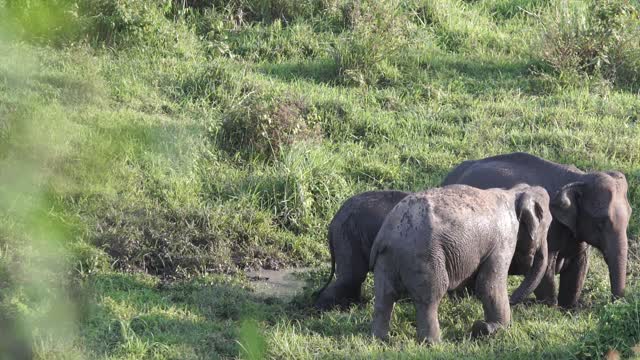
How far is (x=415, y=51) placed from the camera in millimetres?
11422

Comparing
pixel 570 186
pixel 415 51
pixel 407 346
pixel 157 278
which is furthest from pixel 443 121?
pixel 407 346

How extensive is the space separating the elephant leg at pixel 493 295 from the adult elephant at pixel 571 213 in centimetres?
45

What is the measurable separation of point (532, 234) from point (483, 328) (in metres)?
0.80

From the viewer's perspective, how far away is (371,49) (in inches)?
431

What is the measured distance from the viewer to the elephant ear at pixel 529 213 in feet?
23.2

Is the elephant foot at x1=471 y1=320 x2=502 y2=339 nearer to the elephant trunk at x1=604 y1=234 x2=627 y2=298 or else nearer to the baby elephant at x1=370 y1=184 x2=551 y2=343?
the baby elephant at x1=370 y1=184 x2=551 y2=343

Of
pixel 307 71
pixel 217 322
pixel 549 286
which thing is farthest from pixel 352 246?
pixel 307 71

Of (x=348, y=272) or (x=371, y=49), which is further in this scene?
(x=371, y=49)

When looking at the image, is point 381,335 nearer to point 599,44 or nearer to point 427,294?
point 427,294

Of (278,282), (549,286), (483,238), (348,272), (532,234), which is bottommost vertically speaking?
(278,282)

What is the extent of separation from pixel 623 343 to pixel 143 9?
6.24m

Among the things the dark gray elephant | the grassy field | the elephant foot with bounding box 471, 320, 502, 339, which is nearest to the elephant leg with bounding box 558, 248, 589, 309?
the grassy field

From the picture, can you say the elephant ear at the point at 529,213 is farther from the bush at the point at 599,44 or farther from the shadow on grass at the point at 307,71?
the bush at the point at 599,44

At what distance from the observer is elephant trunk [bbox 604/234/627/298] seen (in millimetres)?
7445
